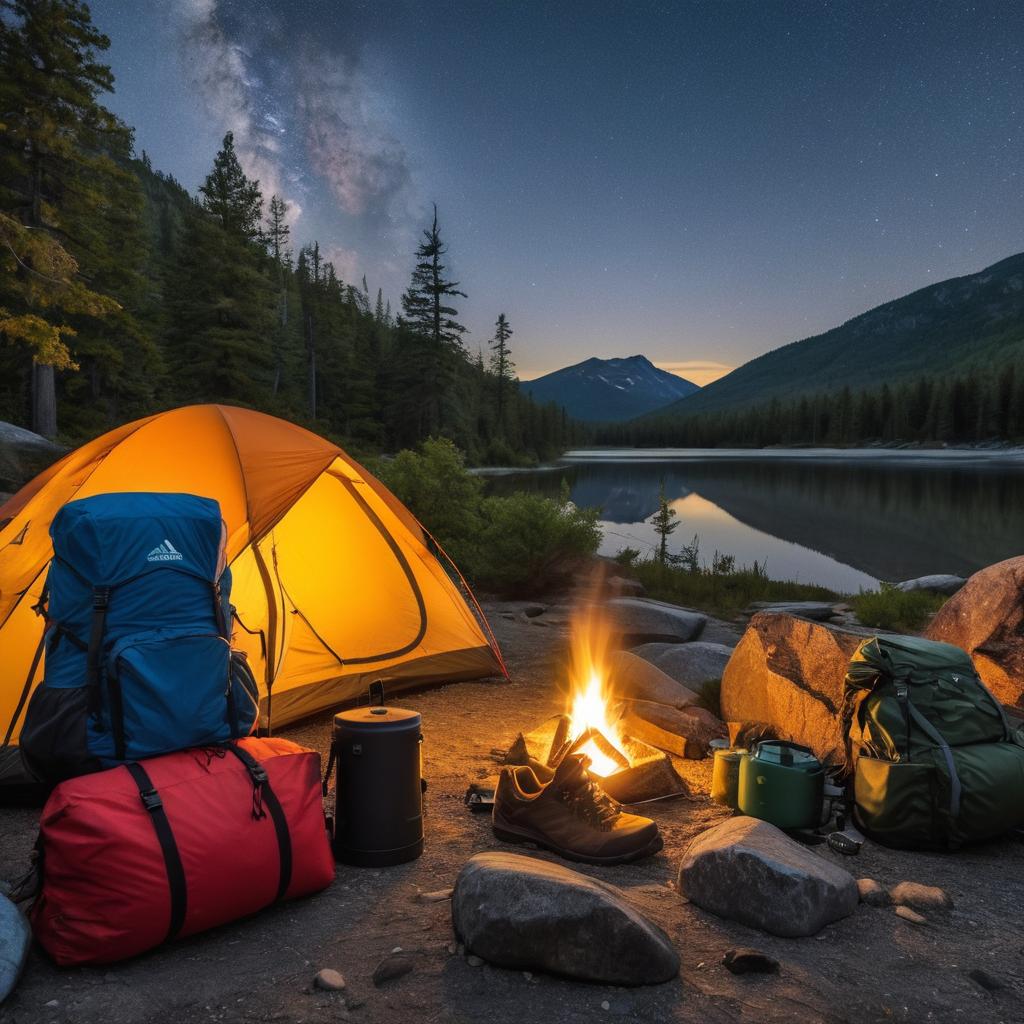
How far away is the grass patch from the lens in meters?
14.2

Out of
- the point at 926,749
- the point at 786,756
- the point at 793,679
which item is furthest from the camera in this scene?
the point at 793,679

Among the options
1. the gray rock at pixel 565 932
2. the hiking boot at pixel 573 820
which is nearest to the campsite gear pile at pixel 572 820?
the hiking boot at pixel 573 820

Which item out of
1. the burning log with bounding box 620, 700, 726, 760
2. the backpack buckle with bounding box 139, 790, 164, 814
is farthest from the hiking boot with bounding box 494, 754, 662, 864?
the backpack buckle with bounding box 139, 790, 164, 814

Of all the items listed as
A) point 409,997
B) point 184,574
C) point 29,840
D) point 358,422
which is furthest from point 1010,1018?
point 358,422

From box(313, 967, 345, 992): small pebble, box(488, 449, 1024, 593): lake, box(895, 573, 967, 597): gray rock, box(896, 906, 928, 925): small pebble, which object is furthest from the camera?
box(488, 449, 1024, 593): lake

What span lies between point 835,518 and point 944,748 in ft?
106

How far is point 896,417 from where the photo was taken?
340ft

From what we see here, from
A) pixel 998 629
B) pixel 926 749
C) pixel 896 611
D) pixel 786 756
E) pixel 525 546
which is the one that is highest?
pixel 525 546

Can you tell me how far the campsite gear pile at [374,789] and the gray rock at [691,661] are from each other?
3896mm

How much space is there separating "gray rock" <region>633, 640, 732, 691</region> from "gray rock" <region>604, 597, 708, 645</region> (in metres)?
1.89

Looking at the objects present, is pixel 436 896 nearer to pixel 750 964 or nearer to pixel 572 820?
pixel 572 820

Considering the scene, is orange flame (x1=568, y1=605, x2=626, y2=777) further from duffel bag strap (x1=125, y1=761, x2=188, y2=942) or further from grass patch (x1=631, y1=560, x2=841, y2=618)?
grass patch (x1=631, y1=560, x2=841, y2=618)

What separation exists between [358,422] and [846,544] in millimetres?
36850

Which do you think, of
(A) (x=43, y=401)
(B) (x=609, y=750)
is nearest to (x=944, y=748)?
(B) (x=609, y=750)
